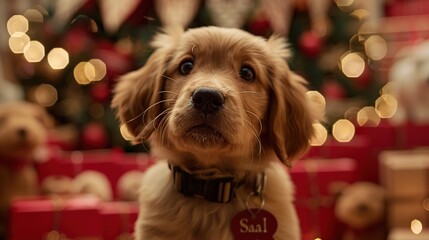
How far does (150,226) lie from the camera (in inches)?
47.8

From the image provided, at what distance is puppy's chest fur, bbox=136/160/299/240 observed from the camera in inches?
47.7

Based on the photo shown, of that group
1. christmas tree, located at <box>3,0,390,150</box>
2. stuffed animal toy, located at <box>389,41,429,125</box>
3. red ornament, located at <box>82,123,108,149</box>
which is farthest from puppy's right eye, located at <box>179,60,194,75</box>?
red ornament, located at <box>82,123,108,149</box>

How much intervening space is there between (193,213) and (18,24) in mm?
2362

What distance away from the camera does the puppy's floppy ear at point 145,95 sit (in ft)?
4.28

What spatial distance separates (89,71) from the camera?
3.08 meters

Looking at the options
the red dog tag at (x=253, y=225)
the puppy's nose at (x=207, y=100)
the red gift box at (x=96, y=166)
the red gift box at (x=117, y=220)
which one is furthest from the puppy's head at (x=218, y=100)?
the red gift box at (x=96, y=166)

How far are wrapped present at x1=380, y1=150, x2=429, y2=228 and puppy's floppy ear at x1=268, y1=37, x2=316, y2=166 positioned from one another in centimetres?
83

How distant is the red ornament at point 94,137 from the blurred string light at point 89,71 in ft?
0.76

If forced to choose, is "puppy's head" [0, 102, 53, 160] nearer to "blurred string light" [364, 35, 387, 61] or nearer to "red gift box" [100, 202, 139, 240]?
"red gift box" [100, 202, 139, 240]

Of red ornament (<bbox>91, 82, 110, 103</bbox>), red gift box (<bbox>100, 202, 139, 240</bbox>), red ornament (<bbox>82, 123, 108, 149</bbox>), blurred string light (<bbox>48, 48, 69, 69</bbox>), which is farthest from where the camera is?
blurred string light (<bbox>48, 48, 69, 69</bbox>)

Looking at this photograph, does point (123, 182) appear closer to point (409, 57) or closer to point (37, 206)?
point (37, 206)

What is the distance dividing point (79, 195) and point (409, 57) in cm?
161

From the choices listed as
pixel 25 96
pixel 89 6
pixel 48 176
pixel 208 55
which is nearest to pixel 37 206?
pixel 48 176

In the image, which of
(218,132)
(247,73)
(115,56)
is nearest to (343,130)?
(115,56)
